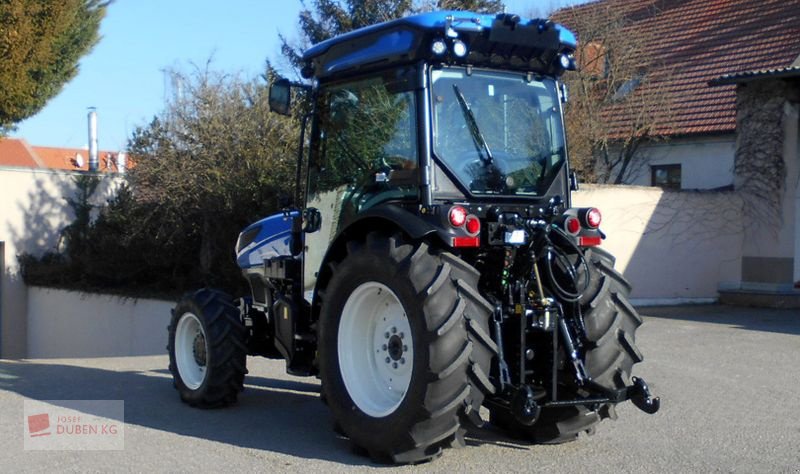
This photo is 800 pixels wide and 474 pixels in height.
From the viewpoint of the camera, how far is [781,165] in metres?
16.7

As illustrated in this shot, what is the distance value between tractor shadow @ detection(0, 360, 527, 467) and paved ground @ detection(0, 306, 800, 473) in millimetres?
10

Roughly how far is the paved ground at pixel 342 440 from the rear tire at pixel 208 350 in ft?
0.52

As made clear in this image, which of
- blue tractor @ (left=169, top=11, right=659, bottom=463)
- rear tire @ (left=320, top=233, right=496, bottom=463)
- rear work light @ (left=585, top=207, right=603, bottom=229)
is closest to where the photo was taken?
rear tire @ (left=320, top=233, right=496, bottom=463)

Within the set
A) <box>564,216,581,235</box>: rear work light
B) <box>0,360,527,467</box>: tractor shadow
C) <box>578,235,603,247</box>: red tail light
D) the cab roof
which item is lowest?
<box>0,360,527,467</box>: tractor shadow

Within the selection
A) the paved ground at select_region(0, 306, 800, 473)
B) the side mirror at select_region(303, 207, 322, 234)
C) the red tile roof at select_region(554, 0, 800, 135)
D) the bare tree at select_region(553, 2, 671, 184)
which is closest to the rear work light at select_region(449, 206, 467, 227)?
the paved ground at select_region(0, 306, 800, 473)

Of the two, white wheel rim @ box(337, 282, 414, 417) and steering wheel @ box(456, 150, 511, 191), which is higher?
steering wheel @ box(456, 150, 511, 191)

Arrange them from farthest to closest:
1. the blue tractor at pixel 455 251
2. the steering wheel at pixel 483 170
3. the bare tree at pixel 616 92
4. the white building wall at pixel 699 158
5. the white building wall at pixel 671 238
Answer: the bare tree at pixel 616 92
the white building wall at pixel 699 158
the white building wall at pixel 671 238
the steering wheel at pixel 483 170
the blue tractor at pixel 455 251

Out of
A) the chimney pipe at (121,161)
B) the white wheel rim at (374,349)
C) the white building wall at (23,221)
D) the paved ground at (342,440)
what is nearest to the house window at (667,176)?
the paved ground at (342,440)

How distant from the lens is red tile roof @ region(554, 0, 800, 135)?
19.1 m

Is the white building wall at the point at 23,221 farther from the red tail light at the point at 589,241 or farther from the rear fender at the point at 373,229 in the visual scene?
the red tail light at the point at 589,241

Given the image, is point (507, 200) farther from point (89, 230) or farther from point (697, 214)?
point (89, 230)

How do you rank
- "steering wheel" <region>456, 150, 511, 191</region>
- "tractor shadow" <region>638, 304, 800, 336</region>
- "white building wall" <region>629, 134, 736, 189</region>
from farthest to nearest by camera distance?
"white building wall" <region>629, 134, 736, 189</region>, "tractor shadow" <region>638, 304, 800, 336</region>, "steering wheel" <region>456, 150, 511, 191</region>

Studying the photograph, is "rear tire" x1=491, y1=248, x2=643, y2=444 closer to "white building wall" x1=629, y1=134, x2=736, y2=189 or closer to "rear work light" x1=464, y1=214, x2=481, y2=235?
"rear work light" x1=464, y1=214, x2=481, y2=235

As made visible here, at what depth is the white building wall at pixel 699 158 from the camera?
1881 centimetres
